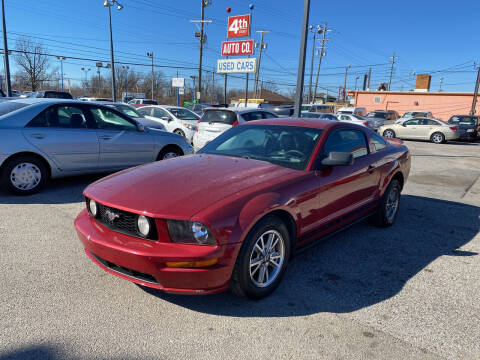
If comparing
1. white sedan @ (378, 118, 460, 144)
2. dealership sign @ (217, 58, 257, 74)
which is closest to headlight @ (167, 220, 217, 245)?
dealership sign @ (217, 58, 257, 74)

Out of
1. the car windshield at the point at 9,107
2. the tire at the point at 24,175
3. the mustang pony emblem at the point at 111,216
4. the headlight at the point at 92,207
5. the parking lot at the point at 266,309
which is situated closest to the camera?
the parking lot at the point at 266,309

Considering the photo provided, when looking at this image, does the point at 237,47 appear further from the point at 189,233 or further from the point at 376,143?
the point at 189,233

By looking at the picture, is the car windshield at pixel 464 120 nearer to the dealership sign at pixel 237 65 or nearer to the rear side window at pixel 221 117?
the dealership sign at pixel 237 65

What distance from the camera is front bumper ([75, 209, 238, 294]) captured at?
8.26 feet

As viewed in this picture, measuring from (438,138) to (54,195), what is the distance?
20416 mm

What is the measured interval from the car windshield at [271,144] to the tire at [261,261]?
0.78 meters

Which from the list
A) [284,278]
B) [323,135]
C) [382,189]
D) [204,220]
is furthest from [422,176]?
[204,220]

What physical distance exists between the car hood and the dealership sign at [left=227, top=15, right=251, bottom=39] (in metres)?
20.4

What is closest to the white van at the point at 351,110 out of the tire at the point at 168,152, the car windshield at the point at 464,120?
the car windshield at the point at 464,120

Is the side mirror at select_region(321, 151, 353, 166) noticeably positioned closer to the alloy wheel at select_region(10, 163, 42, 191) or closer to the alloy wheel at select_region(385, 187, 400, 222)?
the alloy wheel at select_region(385, 187, 400, 222)

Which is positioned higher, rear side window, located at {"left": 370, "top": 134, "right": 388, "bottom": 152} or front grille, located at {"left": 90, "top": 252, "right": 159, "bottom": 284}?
rear side window, located at {"left": 370, "top": 134, "right": 388, "bottom": 152}

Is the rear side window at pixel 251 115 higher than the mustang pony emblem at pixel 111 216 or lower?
higher

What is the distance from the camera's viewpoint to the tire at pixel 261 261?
275 cm

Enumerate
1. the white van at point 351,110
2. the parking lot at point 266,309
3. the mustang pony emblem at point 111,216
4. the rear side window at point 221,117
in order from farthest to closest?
the white van at point 351,110, the rear side window at point 221,117, the mustang pony emblem at point 111,216, the parking lot at point 266,309
